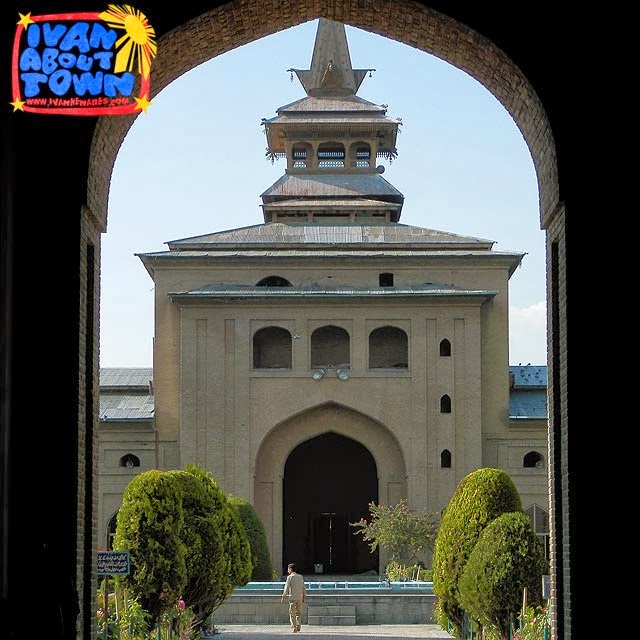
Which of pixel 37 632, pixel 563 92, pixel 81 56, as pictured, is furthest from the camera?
pixel 563 92

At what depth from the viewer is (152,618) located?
16328mm

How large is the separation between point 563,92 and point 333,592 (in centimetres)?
1744

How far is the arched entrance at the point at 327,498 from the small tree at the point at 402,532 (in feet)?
18.3

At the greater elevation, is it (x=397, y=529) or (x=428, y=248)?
(x=428, y=248)

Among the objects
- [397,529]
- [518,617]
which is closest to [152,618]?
[518,617]

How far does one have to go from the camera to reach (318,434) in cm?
3534

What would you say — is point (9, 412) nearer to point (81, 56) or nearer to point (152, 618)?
point (81, 56)

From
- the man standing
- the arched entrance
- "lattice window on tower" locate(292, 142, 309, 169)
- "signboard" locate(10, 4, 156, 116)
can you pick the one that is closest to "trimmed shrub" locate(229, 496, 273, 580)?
the man standing

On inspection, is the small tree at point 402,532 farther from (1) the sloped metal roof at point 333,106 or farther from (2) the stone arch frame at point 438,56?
(2) the stone arch frame at point 438,56

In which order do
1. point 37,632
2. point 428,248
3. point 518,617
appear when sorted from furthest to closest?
point 428,248 < point 518,617 < point 37,632

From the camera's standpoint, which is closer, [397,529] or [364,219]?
[397,529]

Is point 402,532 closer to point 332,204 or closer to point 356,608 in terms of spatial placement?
point 356,608

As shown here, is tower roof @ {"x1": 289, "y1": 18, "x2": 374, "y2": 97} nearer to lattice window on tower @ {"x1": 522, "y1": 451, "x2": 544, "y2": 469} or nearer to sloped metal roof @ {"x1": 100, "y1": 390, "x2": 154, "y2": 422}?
sloped metal roof @ {"x1": 100, "y1": 390, "x2": 154, "y2": 422}

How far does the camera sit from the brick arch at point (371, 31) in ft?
34.5
